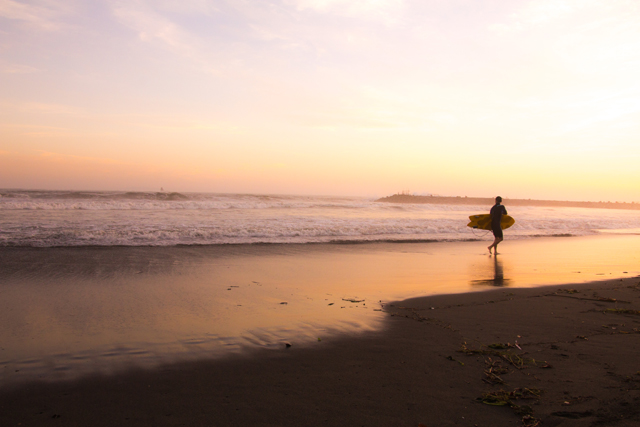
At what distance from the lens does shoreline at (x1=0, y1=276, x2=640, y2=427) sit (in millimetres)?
2742

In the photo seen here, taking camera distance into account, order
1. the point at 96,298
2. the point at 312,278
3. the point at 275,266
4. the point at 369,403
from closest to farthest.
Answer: the point at 369,403 < the point at 96,298 < the point at 312,278 < the point at 275,266

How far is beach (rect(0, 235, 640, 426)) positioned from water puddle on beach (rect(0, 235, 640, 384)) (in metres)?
0.04

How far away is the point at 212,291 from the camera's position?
6.80 m

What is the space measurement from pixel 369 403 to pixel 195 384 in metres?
1.55

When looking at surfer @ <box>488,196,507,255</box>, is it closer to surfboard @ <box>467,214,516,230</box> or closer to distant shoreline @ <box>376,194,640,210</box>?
surfboard @ <box>467,214,516,230</box>

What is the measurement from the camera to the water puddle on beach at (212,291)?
4.12m

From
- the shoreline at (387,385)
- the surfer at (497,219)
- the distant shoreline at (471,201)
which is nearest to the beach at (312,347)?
the shoreline at (387,385)

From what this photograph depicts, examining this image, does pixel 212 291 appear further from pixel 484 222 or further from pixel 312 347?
pixel 484 222

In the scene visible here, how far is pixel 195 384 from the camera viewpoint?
3.25m

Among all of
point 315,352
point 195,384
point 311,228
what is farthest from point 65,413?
point 311,228

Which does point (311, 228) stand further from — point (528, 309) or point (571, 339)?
point (571, 339)

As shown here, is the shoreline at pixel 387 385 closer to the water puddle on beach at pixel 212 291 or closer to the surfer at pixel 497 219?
the water puddle on beach at pixel 212 291

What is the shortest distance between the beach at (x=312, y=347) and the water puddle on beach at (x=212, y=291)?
0.13ft

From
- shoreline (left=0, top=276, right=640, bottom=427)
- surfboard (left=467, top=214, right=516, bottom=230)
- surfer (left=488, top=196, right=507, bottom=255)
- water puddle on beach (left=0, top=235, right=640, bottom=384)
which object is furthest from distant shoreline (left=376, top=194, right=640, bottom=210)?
shoreline (left=0, top=276, right=640, bottom=427)
